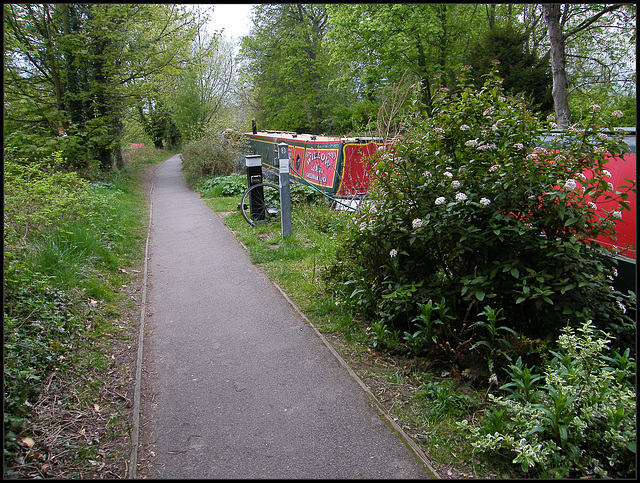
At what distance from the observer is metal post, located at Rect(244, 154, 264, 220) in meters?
9.40

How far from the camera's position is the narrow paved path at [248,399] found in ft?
8.86

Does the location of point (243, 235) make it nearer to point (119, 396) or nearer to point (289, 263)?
point (289, 263)

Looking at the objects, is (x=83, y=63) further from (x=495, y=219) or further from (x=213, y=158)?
(x=495, y=219)

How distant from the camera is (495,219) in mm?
3576

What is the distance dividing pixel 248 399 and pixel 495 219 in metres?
2.41

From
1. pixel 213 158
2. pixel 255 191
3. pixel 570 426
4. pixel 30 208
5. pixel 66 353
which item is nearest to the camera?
pixel 570 426

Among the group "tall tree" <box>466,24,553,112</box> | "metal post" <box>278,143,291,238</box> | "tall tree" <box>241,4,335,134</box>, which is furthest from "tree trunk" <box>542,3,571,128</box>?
"tall tree" <box>241,4,335,134</box>

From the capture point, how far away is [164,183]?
65.5 feet

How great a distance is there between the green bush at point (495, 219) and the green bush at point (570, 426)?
0.55 meters

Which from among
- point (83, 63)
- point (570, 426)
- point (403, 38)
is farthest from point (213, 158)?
point (570, 426)

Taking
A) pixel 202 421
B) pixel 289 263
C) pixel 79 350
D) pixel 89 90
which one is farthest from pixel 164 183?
pixel 202 421

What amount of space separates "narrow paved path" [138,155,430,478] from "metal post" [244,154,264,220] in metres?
3.61

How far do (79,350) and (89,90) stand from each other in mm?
13849

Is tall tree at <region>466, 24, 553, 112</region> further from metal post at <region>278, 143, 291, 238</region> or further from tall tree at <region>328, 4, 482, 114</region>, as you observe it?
metal post at <region>278, 143, 291, 238</region>
